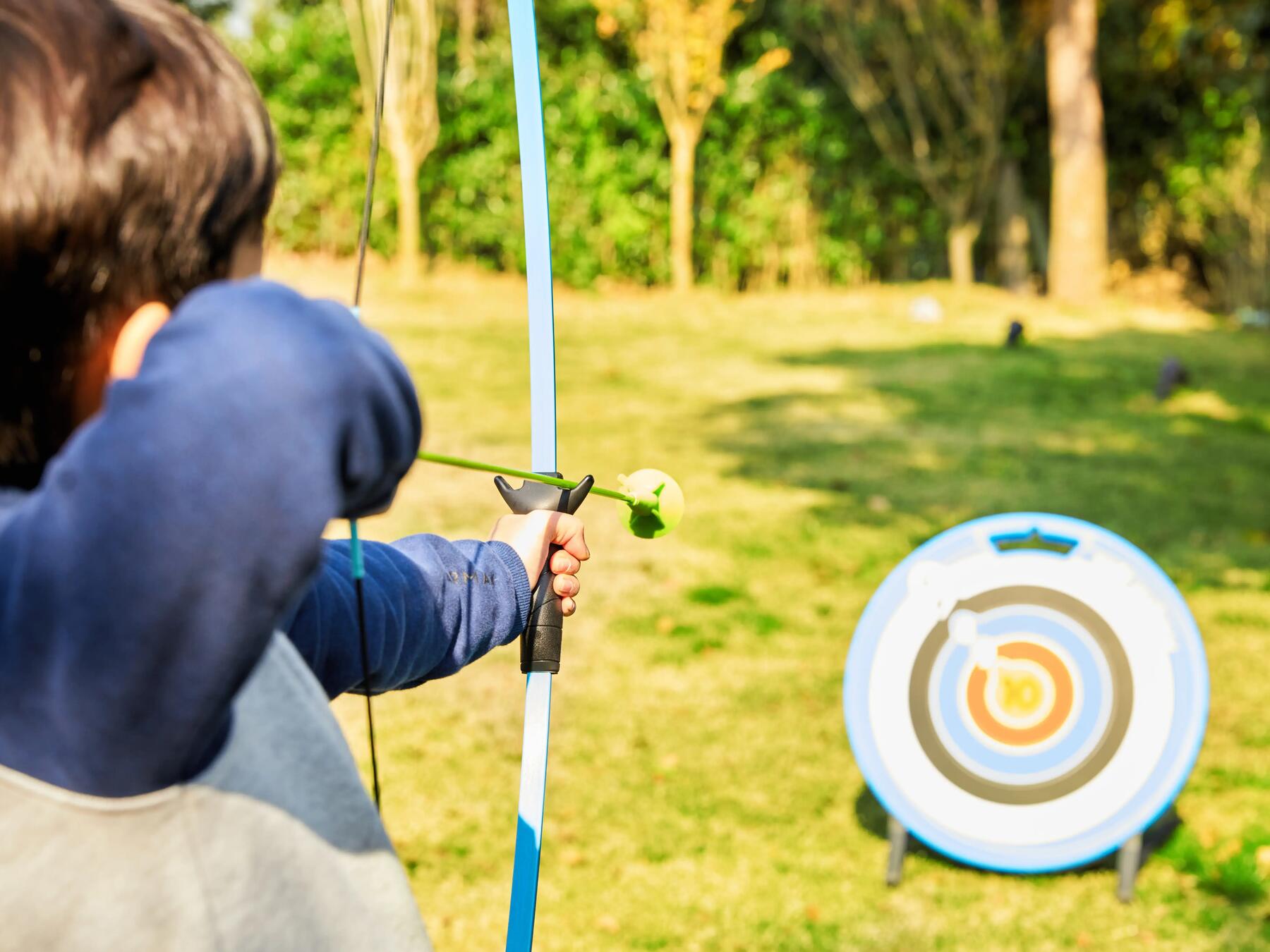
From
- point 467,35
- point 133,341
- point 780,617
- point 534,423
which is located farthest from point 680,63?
point 133,341

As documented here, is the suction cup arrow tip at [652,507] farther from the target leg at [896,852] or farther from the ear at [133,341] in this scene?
the target leg at [896,852]

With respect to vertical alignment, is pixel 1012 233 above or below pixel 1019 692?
above

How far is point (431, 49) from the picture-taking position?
11008mm

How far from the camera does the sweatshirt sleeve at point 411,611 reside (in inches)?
44.7

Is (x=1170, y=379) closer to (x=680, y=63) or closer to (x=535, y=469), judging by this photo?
(x=680, y=63)

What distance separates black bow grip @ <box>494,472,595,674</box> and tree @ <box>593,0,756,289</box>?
10.2 m

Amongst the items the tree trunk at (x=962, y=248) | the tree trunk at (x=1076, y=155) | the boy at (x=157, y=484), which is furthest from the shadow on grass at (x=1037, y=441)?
the boy at (x=157, y=484)

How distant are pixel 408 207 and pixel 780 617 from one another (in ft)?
25.7

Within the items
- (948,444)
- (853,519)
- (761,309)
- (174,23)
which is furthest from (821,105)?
(174,23)

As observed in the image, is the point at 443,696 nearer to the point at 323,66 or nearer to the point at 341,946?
the point at 341,946

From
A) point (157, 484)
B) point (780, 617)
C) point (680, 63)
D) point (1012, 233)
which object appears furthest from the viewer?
point (1012, 233)

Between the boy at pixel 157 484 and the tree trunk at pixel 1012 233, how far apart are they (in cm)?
1289

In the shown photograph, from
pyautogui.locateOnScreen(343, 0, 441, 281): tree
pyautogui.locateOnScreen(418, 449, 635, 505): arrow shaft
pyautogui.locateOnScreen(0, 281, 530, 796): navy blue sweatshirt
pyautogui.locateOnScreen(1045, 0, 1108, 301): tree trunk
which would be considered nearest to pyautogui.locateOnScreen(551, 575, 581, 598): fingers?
pyautogui.locateOnScreen(418, 449, 635, 505): arrow shaft

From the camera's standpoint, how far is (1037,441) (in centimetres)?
679
